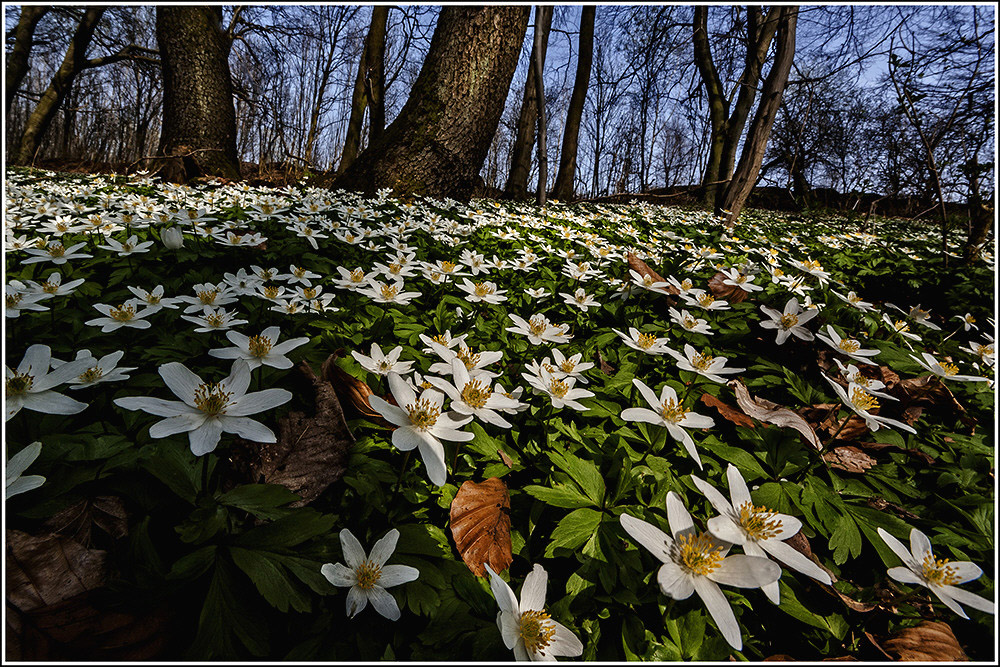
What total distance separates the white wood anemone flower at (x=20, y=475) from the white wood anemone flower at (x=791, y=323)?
2.39 meters

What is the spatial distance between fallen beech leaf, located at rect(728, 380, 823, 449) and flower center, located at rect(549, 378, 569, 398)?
2.29 feet

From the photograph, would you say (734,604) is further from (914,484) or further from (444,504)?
(914,484)

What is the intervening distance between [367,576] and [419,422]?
0.36 m

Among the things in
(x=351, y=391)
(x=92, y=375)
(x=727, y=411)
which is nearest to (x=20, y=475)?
(x=92, y=375)

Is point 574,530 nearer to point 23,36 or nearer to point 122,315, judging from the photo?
point 122,315

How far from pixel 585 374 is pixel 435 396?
2.52 ft

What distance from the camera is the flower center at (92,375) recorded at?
1.23m

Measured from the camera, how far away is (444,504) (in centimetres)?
119

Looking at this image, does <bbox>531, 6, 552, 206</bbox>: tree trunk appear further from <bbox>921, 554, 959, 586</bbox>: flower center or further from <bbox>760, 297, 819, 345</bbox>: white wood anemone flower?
<bbox>921, 554, 959, 586</bbox>: flower center

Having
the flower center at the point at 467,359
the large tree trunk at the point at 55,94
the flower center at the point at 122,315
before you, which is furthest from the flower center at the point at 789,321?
the large tree trunk at the point at 55,94

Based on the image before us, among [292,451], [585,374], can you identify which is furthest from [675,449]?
[292,451]

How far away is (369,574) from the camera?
3.12 ft

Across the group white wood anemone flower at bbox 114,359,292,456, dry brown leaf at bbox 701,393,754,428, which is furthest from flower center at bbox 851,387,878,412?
white wood anemone flower at bbox 114,359,292,456

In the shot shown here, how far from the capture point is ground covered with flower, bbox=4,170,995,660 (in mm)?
898
